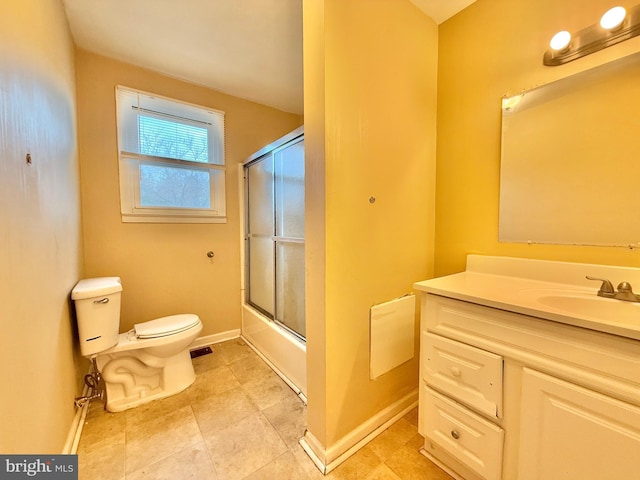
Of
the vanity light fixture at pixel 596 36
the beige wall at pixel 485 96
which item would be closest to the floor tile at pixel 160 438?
the beige wall at pixel 485 96

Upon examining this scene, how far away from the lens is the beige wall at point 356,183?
1.12 m

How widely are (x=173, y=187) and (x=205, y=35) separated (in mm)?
1178

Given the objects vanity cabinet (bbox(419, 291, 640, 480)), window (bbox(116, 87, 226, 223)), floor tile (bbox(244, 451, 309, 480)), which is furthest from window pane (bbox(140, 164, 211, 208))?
vanity cabinet (bbox(419, 291, 640, 480))

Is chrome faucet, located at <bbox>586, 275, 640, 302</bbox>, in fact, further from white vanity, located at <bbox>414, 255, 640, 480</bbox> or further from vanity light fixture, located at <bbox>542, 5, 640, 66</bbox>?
vanity light fixture, located at <bbox>542, 5, 640, 66</bbox>

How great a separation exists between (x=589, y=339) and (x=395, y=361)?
90 centimetres

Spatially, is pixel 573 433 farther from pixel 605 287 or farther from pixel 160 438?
pixel 160 438

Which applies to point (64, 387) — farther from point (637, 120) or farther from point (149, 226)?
point (637, 120)

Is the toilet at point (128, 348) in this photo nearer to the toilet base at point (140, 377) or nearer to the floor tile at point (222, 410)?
the toilet base at point (140, 377)

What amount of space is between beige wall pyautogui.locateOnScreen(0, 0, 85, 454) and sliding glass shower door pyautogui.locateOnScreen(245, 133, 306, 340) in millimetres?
1260

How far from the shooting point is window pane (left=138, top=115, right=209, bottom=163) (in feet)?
6.82

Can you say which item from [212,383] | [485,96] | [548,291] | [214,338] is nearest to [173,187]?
[214,338]

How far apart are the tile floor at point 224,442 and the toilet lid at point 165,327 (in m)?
0.44

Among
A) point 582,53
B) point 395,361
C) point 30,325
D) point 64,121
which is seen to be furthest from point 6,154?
point 582,53

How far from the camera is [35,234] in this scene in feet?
3.25
